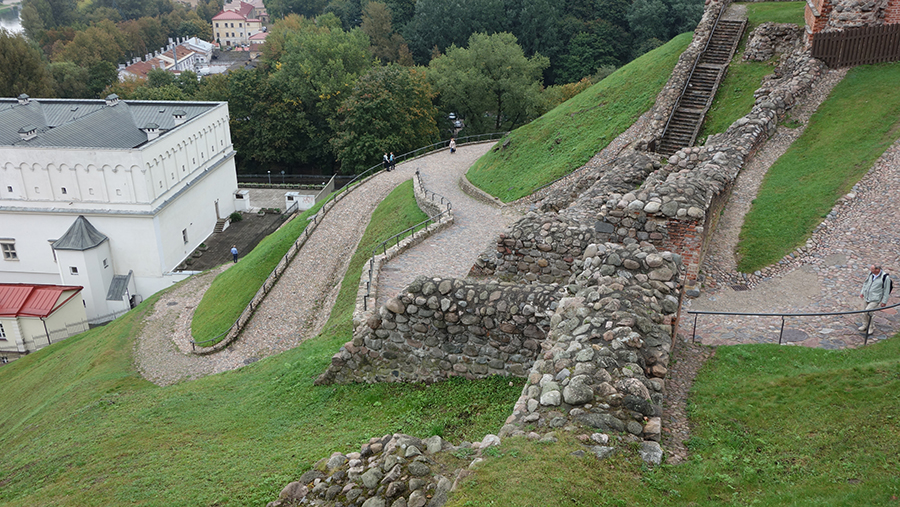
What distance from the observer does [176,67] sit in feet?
385

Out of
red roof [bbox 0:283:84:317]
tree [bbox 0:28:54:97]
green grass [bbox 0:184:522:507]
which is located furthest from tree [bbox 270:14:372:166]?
green grass [bbox 0:184:522:507]

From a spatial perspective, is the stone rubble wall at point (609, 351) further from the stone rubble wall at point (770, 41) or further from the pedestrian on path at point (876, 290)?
the stone rubble wall at point (770, 41)

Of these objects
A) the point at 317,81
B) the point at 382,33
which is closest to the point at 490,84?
the point at 317,81

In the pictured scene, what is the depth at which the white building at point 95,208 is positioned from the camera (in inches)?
1563

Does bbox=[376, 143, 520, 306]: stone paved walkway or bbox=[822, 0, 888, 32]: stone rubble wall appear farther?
bbox=[822, 0, 888, 32]: stone rubble wall

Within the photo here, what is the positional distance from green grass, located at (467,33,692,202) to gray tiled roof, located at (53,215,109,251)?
24.6 m

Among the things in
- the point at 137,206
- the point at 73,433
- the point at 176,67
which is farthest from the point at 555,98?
the point at 176,67

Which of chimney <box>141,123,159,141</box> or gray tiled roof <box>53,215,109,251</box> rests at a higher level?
chimney <box>141,123,159,141</box>

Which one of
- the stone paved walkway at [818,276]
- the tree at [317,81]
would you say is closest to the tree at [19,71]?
the tree at [317,81]

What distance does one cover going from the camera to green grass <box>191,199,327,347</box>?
25.7m

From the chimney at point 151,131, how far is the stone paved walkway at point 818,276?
126ft

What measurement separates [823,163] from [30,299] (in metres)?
39.8

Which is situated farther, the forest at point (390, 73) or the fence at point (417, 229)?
the forest at point (390, 73)

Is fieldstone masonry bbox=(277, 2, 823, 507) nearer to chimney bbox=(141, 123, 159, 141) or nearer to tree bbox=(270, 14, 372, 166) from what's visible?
chimney bbox=(141, 123, 159, 141)
